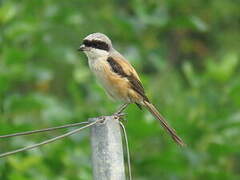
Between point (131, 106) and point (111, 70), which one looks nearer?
point (111, 70)

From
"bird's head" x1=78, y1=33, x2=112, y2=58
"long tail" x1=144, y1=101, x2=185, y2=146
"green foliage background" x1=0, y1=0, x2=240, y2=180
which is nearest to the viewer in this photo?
"long tail" x1=144, y1=101, x2=185, y2=146

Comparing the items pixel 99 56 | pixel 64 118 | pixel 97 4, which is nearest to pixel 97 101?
pixel 64 118

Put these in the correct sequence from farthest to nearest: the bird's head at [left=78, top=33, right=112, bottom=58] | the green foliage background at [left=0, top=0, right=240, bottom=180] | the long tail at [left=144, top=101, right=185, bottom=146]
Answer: the green foliage background at [left=0, top=0, right=240, bottom=180] → the bird's head at [left=78, top=33, right=112, bottom=58] → the long tail at [left=144, top=101, right=185, bottom=146]

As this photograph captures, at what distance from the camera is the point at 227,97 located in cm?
712

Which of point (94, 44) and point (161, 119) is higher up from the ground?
point (94, 44)

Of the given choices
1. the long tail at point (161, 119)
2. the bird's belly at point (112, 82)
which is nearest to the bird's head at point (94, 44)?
the bird's belly at point (112, 82)

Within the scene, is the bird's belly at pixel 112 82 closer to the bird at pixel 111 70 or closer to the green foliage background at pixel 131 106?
the bird at pixel 111 70

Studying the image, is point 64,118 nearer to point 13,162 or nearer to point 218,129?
point 13,162

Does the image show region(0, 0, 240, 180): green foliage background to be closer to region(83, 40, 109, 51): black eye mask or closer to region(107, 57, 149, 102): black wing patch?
region(107, 57, 149, 102): black wing patch

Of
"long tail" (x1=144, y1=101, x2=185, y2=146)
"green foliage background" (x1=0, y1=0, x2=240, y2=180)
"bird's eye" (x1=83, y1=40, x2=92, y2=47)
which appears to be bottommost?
"long tail" (x1=144, y1=101, x2=185, y2=146)

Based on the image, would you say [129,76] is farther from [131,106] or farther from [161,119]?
[131,106]

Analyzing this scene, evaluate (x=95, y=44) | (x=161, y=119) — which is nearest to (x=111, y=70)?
(x=95, y=44)

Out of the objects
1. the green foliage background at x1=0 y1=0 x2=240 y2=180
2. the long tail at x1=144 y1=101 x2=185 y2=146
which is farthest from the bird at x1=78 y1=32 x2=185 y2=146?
the green foliage background at x1=0 y1=0 x2=240 y2=180

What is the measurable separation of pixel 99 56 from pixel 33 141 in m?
1.77
